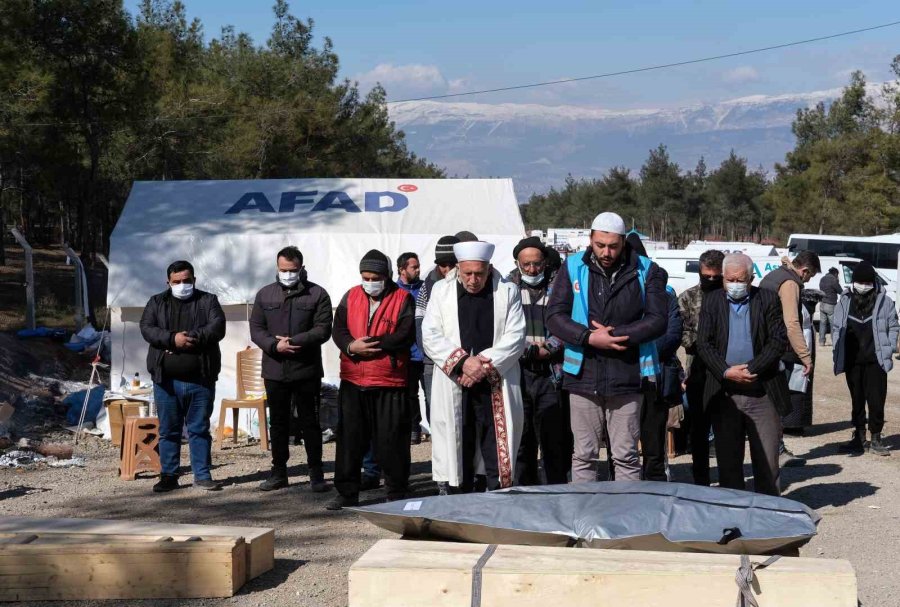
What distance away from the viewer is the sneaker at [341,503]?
25.5ft

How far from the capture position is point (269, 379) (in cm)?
843

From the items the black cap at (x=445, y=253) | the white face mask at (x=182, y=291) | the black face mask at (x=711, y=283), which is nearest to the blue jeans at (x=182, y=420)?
the white face mask at (x=182, y=291)

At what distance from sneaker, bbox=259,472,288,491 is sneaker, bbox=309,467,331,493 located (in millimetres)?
291

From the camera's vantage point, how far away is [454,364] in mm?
6551

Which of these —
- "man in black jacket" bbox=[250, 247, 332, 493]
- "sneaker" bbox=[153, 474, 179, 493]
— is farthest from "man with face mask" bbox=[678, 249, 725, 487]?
"sneaker" bbox=[153, 474, 179, 493]

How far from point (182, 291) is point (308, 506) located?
2.09 metres

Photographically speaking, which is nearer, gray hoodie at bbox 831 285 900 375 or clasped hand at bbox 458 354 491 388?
clasped hand at bbox 458 354 491 388

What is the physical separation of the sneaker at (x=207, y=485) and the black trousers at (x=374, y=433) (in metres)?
1.36

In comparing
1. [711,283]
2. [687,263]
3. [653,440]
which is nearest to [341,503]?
[653,440]

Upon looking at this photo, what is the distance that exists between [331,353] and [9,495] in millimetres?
4730

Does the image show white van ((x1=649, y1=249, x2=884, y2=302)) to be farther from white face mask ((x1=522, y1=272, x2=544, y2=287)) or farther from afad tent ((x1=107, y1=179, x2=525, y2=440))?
white face mask ((x1=522, y1=272, x2=544, y2=287))

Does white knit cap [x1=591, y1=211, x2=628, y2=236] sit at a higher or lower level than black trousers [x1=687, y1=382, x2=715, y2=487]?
higher

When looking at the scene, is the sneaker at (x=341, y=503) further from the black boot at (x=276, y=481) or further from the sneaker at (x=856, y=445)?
the sneaker at (x=856, y=445)

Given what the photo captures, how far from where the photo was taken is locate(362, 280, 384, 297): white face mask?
768cm
